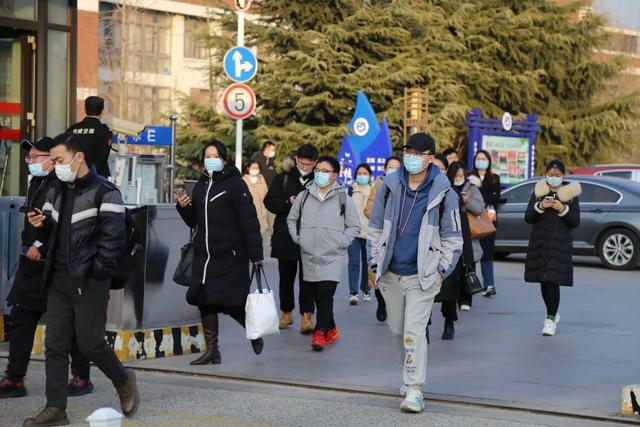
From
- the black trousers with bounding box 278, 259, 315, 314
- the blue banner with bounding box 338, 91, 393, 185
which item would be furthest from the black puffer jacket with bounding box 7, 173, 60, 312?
the blue banner with bounding box 338, 91, 393, 185

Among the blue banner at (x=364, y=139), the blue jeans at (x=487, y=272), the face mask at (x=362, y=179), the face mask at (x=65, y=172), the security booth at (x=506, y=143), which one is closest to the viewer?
the face mask at (x=65, y=172)

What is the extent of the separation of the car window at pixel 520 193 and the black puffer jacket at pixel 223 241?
12121 mm

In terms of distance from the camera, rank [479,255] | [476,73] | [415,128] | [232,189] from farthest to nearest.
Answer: [476,73], [415,128], [479,255], [232,189]

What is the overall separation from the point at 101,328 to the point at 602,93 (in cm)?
3856

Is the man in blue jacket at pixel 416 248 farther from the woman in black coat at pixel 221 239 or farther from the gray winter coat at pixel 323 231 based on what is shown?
the gray winter coat at pixel 323 231

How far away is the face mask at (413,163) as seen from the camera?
8.09m

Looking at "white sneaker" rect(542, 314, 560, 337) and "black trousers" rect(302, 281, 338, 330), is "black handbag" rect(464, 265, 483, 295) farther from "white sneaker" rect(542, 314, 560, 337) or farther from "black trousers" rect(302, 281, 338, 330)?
"black trousers" rect(302, 281, 338, 330)

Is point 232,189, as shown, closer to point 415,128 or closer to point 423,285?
point 423,285

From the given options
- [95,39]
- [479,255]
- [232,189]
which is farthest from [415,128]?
[232,189]

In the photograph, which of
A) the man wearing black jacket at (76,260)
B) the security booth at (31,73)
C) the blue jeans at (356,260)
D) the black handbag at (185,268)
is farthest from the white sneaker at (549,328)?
the security booth at (31,73)

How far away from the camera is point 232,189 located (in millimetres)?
9750

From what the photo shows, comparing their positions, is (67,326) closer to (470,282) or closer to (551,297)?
(470,282)

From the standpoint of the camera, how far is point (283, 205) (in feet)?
39.0

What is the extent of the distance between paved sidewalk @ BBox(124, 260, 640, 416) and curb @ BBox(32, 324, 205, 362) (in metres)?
0.14
